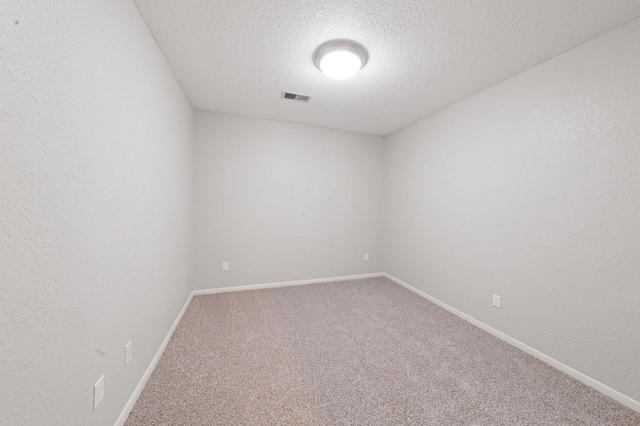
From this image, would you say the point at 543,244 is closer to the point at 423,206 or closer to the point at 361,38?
the point at 423,206

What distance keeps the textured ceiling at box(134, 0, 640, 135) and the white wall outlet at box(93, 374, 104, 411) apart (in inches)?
78.8

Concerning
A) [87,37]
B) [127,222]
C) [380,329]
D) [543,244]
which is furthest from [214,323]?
[543,244]

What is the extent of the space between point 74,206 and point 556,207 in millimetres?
2862

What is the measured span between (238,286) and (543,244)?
327 centimetres

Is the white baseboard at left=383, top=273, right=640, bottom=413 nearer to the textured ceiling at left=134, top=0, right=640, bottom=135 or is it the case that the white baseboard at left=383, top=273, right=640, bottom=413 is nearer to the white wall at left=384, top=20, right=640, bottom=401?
the white wall at left=384, top=20, right=640, bottom=401

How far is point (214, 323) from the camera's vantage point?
2.40 meters

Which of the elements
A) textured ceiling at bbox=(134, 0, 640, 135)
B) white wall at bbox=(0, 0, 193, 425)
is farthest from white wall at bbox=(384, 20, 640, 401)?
white wall at bbox=(0, 0, 193, 425)

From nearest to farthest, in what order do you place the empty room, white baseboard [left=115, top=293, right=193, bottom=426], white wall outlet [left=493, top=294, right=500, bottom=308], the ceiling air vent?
1. the empty room
2. white baseboard [left=115, top=293, right=193, bottom=426]
3. white wall outlet [left=493, top=294, right=500, bottom=308]
4. the ceiling air vent

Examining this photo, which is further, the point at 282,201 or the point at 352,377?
the point at 282,201

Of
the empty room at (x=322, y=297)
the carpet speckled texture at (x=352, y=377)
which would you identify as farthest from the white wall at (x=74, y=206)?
the carpet speckled texture at (x=352, y=377)

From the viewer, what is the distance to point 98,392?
110 cm

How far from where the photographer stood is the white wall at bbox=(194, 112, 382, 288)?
123 inches

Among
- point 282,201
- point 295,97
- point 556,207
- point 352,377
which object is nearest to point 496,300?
point 556,207

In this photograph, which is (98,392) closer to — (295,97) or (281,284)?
(281,284)
